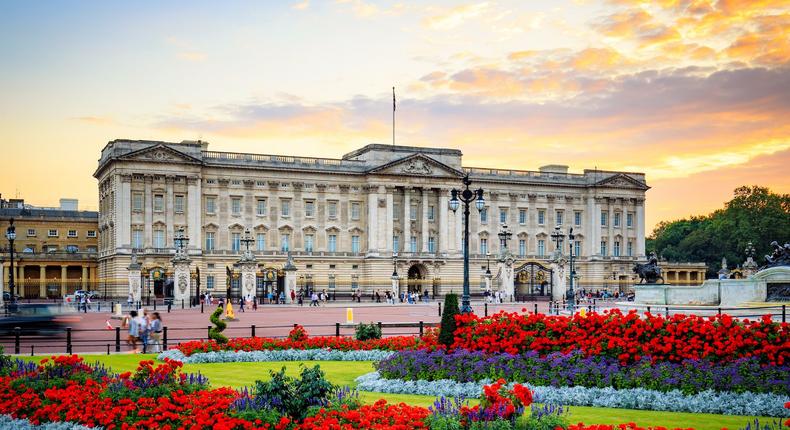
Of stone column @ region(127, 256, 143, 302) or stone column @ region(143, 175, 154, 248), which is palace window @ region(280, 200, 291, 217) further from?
stone column @ region(127, 256, 143, 302)

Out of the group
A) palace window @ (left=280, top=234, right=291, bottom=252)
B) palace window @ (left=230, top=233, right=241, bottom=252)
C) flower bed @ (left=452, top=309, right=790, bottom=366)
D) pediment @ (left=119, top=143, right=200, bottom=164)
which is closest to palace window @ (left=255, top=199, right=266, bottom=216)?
palace window @ (left=280, top=234, right=291, bottom=252)

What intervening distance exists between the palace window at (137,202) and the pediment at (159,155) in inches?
147

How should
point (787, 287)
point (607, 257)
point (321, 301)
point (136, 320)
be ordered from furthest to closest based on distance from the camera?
point (607, 257) < point (321, 301) < point (787, 287) < point (136, 320)

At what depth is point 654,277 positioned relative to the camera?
4359 cm

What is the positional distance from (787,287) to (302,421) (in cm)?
3345

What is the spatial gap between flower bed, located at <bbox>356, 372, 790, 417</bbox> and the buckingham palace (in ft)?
209

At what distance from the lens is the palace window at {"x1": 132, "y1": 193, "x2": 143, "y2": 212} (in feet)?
294

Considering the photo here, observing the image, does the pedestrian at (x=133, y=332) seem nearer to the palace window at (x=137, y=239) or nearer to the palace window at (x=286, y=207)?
the palace window at (x=137, y=239)

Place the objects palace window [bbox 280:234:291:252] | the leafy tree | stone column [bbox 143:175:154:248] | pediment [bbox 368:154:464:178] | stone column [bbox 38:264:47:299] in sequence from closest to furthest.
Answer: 1. stone column [bbox 143:175:154:248]
2. stone column [bbox 38:264:47:299]
3. palace window [bbox 280:234:291:252]
4. pediment [bbox 368:154:464:178]
5. the leafy tree

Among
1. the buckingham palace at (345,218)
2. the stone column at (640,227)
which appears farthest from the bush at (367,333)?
the stone column at (640,227)

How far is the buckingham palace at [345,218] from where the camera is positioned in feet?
295

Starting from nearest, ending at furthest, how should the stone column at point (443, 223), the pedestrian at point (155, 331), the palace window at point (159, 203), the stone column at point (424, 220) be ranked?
1. the pedestrian at point (155, 331)
2. the palace window at point (159, 203)
3. the stone column at point (424, 220)
4. the stone column at point (443, 223)

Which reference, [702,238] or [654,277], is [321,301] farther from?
[702,238]

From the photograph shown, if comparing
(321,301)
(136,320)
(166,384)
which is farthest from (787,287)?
(321,301)
